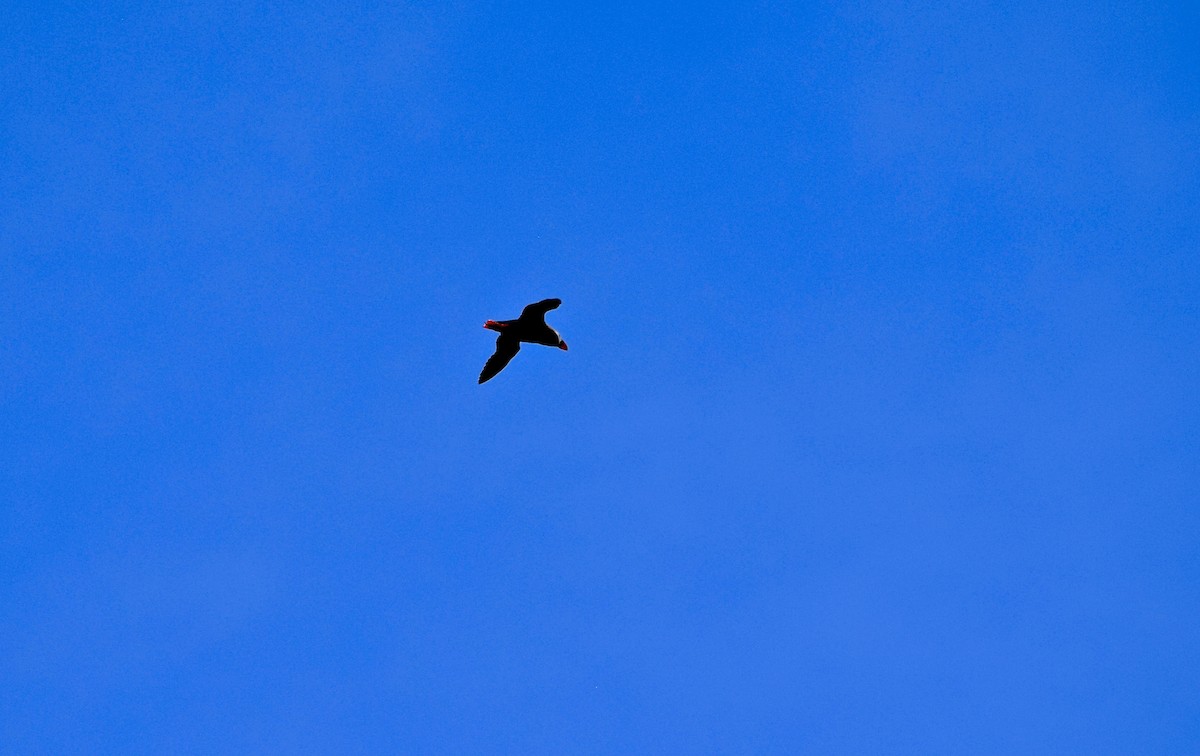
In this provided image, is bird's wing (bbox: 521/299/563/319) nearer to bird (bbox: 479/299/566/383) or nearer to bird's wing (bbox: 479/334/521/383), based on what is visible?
bird (bbox: 479/299/566/383)

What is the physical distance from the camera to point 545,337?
63.6ft

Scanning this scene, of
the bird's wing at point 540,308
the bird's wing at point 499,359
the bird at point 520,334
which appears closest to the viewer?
the bird's wing at point 540,308

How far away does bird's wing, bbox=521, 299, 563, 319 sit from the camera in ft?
58.7

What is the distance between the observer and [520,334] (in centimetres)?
1934

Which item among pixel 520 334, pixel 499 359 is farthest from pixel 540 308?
pixel 499 359

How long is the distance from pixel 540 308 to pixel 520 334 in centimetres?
139

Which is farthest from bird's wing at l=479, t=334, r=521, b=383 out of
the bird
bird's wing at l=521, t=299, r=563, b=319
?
bird's wing at l=521, t=299, r=563, b=319

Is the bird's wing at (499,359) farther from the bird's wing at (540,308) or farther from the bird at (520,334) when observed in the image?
the bird's wing at (540,308)

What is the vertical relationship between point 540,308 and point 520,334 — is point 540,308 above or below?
below

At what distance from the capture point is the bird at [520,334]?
1830 cm

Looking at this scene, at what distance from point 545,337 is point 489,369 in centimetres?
167

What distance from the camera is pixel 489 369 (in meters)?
20.2

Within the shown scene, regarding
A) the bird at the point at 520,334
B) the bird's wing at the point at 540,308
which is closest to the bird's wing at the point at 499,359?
the bird at the point at 520,334

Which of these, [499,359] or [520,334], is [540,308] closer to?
[520,334]
